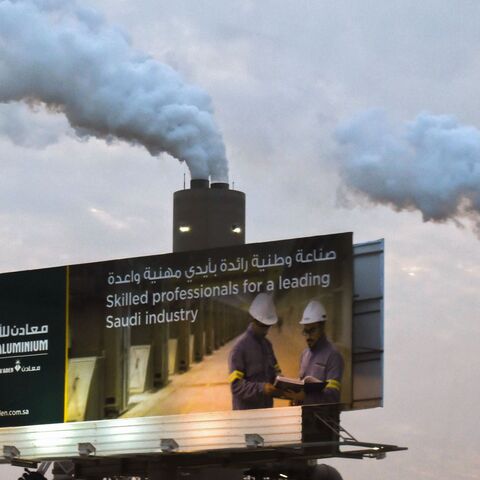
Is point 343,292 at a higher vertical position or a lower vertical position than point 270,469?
higher

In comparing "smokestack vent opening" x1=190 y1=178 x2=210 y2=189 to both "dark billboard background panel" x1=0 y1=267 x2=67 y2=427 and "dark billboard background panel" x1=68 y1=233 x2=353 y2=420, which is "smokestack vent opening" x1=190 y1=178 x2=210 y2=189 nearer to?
"dark billboard background panel" x1=0 y1=267 x2=67 y2=427

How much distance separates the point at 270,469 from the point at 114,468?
4.84 metres

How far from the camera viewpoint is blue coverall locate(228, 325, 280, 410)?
34219 millimetres

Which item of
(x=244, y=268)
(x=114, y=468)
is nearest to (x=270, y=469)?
(x=114, y=468)

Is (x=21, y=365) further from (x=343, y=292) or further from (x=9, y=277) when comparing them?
(x=343, y=292)

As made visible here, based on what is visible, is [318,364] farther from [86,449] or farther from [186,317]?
[86,449]

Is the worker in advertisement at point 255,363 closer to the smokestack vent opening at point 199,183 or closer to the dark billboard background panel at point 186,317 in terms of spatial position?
the dark billboard background panel at point 186,317

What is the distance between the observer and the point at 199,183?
44.5 m

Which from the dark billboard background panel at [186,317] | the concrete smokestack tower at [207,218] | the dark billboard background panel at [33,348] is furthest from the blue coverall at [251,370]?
the concrete smokestack tower at [207,218]

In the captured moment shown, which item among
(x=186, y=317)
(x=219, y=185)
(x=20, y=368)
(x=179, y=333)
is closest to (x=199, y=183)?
(x=219, y=185)

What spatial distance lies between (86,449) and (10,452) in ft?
7.29

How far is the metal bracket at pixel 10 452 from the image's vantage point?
3774 cm

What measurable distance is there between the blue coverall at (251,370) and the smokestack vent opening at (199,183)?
10.1 m

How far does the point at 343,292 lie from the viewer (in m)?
33.9
